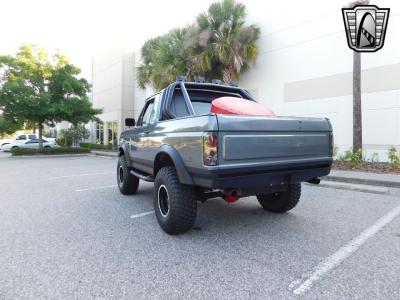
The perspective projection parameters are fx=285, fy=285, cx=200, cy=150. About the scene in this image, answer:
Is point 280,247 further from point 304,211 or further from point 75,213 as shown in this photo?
point 75,213

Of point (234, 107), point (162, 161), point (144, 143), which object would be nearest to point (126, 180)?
point (144, 143)

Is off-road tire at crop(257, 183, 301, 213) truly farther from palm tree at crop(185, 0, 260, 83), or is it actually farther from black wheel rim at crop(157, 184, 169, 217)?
palm tree at crop(185, 0, 260, 83)

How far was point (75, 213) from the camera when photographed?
4918 mm

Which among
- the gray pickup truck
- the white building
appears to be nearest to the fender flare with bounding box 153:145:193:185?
the gray pickup truck

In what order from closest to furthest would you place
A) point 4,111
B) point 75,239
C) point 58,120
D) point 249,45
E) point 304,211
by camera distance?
point 75,239, point 304,211, point 249,45, point 4,111, point 58,120

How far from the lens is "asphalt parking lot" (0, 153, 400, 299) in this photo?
2445 mm

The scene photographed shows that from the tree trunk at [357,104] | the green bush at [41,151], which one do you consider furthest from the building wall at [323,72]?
the green bush at [41,151]

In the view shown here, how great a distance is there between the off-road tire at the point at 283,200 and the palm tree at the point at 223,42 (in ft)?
32.5

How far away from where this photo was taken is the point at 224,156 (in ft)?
9.82

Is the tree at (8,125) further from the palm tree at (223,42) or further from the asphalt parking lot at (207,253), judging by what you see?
the asphalt parking lot at (207,253)

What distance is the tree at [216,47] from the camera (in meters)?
13.6

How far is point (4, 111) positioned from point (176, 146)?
20.6 m

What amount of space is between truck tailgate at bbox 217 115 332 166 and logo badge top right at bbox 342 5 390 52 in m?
8.33

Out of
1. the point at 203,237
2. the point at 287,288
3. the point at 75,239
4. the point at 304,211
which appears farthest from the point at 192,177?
the point at 304,211
